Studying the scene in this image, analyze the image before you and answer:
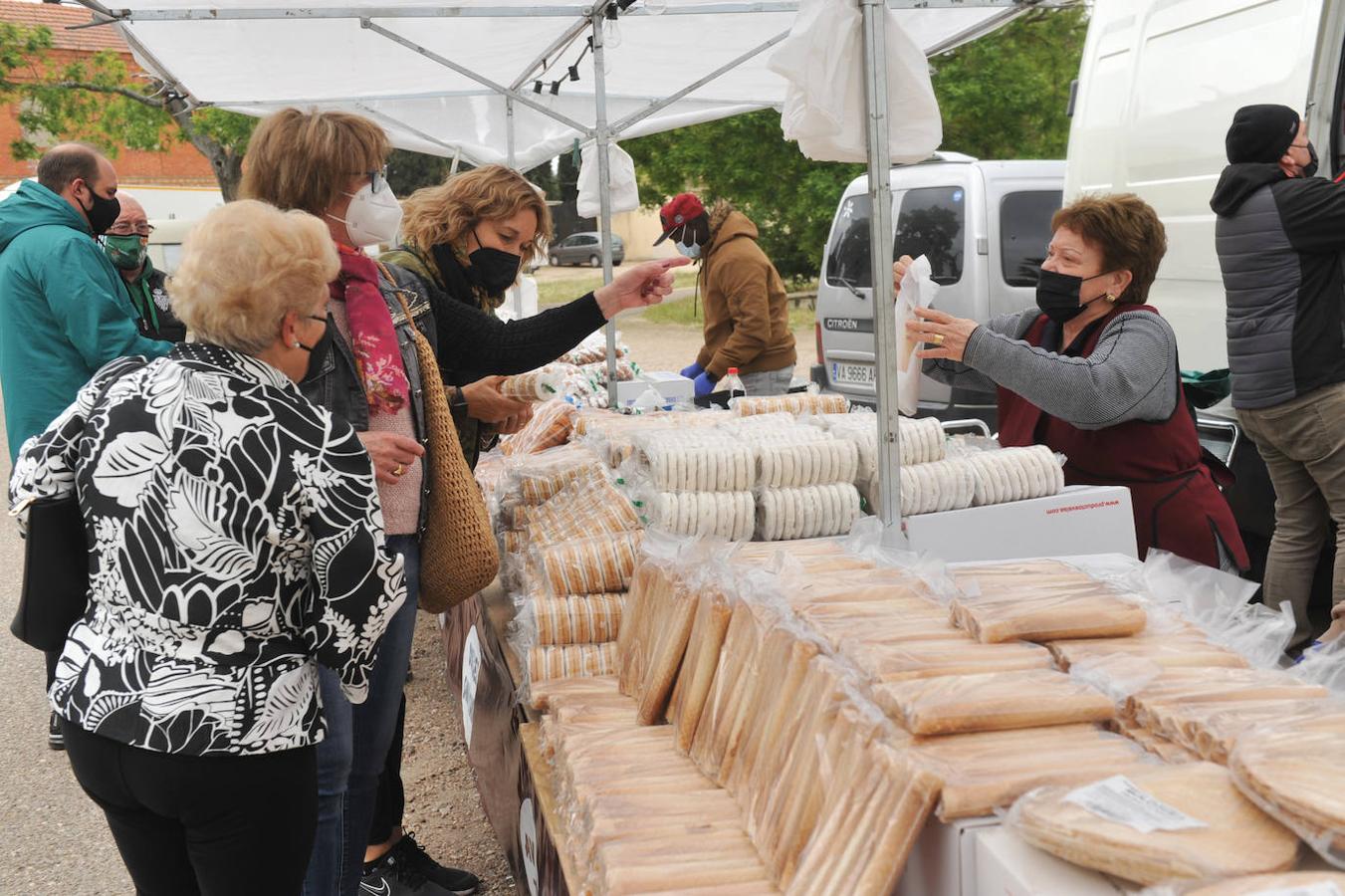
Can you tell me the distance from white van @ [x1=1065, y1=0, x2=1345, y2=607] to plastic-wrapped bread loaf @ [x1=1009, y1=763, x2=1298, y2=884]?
3.96m

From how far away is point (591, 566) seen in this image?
117 inches

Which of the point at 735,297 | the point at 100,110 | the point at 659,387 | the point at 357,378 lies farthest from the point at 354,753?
the point at 100,110

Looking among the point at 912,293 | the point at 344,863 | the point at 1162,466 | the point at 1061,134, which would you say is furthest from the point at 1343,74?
the point at 1061,134

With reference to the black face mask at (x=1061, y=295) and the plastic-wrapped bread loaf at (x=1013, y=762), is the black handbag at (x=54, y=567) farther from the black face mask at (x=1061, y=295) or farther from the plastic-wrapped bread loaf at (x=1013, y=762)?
the black face mask at (x=1061, y=295)

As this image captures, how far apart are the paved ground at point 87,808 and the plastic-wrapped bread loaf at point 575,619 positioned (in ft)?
3.79

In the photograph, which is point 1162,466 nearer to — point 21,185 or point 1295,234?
point 1295,234

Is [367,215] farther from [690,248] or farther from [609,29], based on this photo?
[690,248]

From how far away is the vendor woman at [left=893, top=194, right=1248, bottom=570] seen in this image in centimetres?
301

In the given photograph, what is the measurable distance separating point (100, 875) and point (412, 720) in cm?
146

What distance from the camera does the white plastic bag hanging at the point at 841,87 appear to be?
7.95 ft

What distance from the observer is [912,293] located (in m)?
3.09

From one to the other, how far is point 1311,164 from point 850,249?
17.8ft

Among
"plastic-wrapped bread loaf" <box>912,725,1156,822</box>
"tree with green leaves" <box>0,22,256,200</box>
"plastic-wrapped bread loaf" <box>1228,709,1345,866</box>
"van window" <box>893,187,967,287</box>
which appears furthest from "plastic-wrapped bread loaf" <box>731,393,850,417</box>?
"tree with green leaves" <box>0,22,256,200</box>

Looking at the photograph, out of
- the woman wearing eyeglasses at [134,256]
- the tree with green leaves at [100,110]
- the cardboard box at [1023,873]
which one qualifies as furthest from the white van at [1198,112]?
the tree with green leaves at [100,110]
